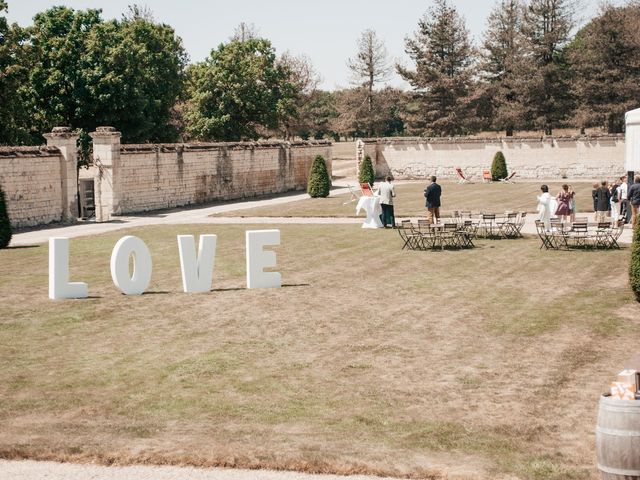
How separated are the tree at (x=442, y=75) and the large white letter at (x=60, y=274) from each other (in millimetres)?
51106

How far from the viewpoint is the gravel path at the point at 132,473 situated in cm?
740

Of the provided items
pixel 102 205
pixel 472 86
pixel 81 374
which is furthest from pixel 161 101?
pixel 81 374

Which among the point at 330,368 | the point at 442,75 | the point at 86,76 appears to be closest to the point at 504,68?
the point at 442,75

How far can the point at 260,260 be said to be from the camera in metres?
16.2

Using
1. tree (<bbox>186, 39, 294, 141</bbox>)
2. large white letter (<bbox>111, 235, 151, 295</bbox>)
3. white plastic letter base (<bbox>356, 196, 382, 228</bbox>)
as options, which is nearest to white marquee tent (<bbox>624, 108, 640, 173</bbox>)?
white plastic letter base (<bbox>356, 196, 382, 228</bbox>)

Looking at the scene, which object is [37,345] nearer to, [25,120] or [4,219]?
[4,219]

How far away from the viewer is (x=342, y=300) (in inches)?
599

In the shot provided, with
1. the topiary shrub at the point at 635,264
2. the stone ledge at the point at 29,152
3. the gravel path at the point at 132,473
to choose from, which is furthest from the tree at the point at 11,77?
the gravel path at the point at 132,473

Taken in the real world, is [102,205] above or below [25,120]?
below

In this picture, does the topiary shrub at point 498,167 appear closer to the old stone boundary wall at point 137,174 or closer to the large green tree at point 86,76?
the old stone boundary wall at point 137,174

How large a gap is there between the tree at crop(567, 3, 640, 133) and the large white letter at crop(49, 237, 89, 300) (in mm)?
48850

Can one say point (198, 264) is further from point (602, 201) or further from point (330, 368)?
point (602, 201)

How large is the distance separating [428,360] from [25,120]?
3438 centimetres

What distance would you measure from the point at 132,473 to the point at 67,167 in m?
24.2
